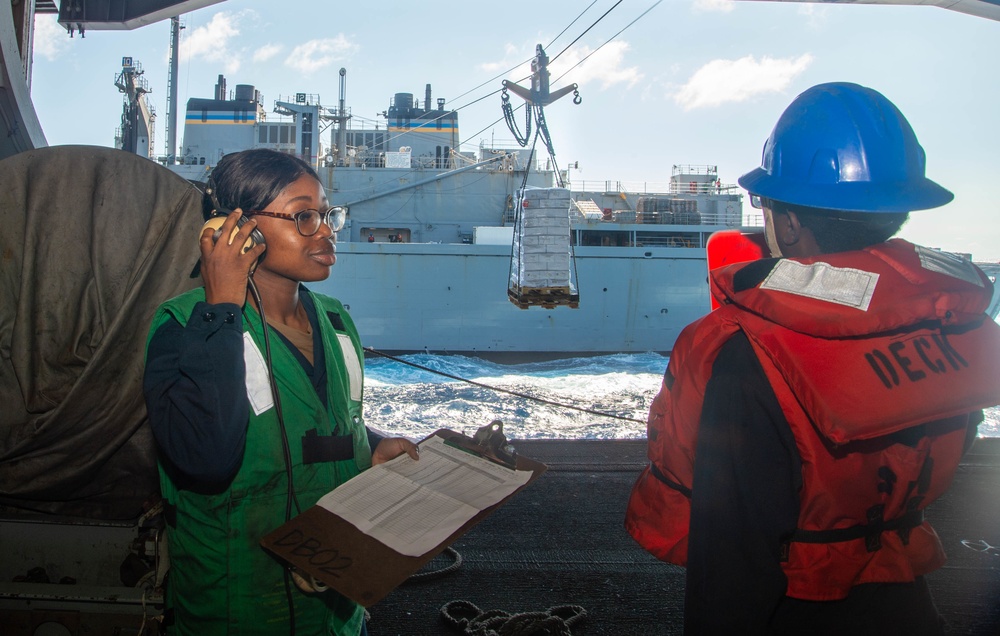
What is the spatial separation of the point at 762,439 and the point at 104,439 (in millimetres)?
1470

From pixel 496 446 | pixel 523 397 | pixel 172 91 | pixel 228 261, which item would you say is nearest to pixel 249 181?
pixel 228 261

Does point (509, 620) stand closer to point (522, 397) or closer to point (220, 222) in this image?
point (220, 222)

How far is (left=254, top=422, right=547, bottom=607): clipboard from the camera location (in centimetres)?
102

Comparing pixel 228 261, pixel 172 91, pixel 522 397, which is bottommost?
Answer: pixel 522 397

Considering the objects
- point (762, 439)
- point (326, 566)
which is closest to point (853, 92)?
point (762, 439)

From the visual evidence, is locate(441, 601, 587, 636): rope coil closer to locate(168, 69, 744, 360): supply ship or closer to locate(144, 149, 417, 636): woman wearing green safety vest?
locate(144, 149, 417, 636): woman wearing green safety vest

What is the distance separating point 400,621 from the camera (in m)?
2.28

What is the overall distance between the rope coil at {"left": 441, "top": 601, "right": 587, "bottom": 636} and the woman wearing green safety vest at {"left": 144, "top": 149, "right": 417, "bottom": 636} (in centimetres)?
90

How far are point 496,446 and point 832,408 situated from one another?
0.73 m

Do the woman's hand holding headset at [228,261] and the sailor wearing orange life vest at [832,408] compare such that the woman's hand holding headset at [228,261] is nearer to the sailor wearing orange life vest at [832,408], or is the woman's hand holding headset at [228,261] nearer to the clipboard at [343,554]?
the clipboard at [343,554]

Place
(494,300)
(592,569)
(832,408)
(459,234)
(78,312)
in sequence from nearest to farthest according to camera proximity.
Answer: (832,408) < (78,312) < (592,569) < (494,300) < (459,234)

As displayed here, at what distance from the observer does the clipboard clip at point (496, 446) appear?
138cm

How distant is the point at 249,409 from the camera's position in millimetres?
1145

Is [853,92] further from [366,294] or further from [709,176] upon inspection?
[709,176]
